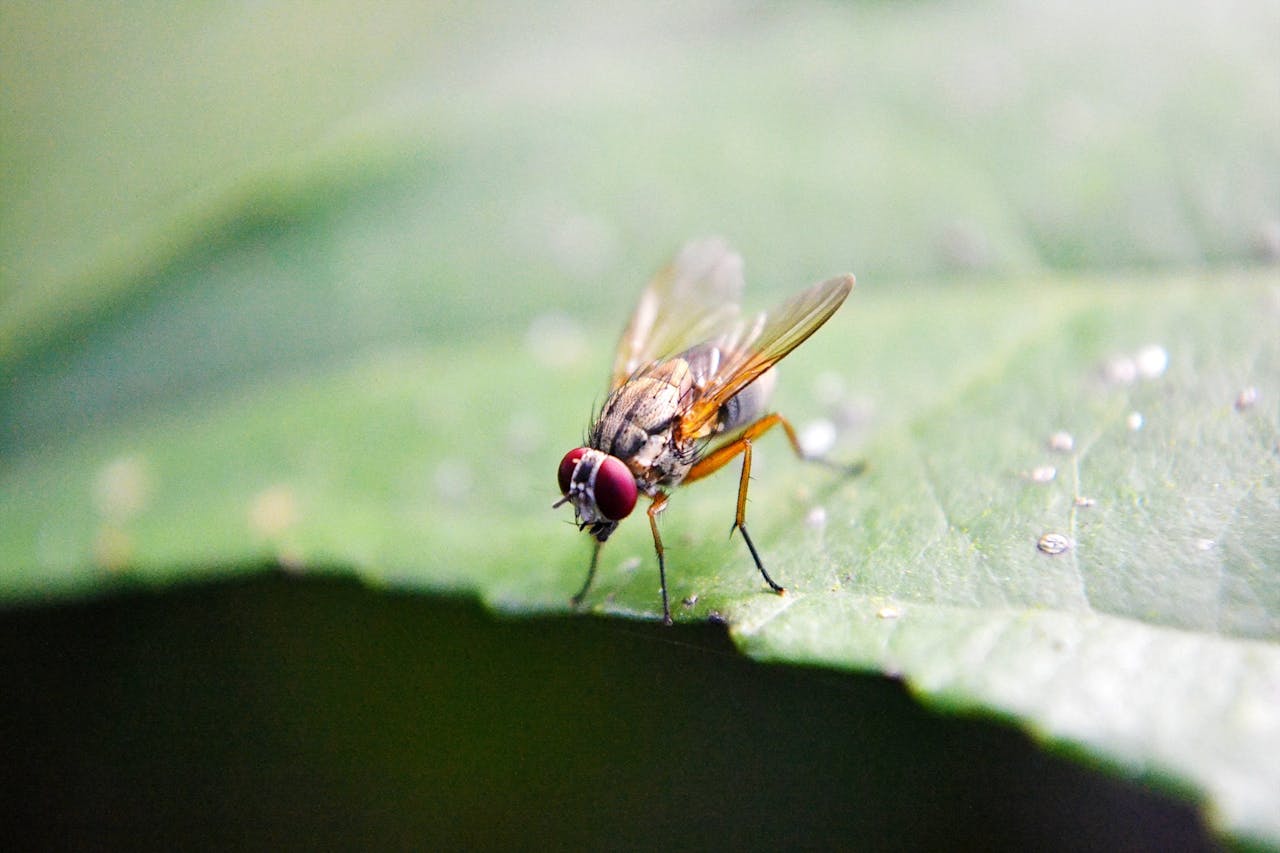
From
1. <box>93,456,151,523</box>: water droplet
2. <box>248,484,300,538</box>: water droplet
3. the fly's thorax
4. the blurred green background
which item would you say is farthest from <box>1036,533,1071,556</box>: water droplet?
<box>93,456,151,523</box>: water droplet

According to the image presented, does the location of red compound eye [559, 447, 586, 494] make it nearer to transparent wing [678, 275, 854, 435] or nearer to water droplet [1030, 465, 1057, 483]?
transparent wing [678, 275, 854, 435]

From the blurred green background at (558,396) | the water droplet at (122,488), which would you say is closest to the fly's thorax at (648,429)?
the blurred green background at (558,396)

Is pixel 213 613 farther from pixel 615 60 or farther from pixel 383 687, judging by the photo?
pixel 615 60

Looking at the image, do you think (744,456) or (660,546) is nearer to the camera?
(660,546)

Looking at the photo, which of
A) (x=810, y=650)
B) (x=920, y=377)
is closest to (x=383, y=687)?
(x=810, y=650)

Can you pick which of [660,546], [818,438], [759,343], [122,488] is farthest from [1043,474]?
[122,488]

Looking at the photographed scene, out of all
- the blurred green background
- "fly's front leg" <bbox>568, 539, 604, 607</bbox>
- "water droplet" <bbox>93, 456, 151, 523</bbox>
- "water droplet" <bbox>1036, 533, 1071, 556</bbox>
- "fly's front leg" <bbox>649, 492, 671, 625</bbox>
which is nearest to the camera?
"water droplet" <bbox>1036, 533, 1071, 556</bbox>

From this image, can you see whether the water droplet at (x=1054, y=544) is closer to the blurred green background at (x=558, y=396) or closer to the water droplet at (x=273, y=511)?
the blurred green background at (x=558, y=396)

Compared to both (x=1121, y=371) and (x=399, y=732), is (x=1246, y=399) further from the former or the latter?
(x=399, y=732)
